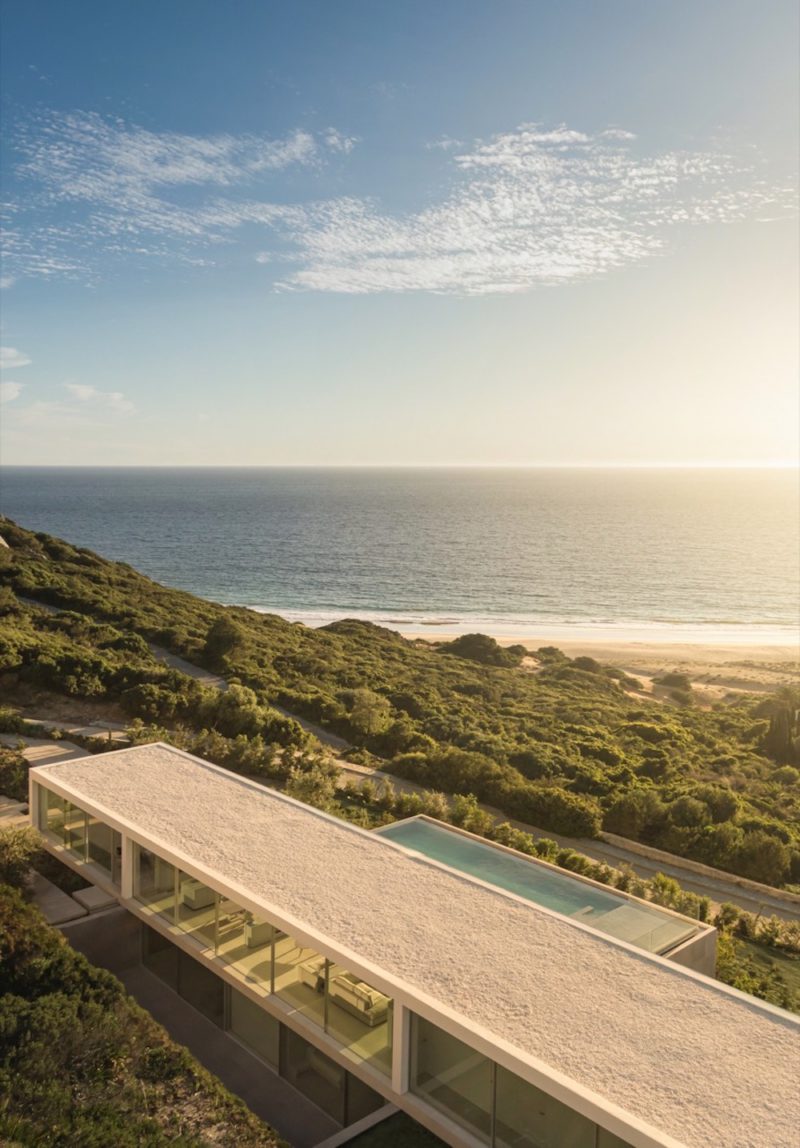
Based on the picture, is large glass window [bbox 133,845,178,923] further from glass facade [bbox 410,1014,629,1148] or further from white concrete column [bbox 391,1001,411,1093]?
glass facade [bbox 410,1014,629,1148]

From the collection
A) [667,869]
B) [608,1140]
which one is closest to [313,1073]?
[608,1140]

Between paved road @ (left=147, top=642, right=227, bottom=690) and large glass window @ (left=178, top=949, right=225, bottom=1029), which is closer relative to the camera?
large glass window @ (left=178, top=949, right=225, bottom=1029)

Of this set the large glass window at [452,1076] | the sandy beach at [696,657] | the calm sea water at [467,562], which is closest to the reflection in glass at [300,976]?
the large glass window at [452,1076]

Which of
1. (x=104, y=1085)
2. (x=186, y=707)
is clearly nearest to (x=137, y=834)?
(x=104, y=1085)

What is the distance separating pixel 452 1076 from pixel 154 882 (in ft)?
18.1

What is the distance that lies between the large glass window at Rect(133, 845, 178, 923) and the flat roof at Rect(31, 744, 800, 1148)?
387 mm

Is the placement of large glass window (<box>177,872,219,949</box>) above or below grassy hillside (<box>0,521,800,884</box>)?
above

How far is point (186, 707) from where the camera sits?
24.3 meters

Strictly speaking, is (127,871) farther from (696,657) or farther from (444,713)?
(696,657)

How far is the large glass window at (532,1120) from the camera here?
721 centimetres

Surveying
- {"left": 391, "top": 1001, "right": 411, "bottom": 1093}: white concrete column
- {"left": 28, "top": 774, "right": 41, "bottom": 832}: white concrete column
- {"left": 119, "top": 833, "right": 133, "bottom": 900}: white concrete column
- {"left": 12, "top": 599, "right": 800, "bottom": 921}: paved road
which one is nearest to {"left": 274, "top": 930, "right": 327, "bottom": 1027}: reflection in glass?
{"left": 391, "top": 1001, "right": 411, "bottom": 1093}: white concrete column

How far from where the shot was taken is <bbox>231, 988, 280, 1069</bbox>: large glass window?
35.1 ft

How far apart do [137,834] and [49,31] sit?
21.4 metres

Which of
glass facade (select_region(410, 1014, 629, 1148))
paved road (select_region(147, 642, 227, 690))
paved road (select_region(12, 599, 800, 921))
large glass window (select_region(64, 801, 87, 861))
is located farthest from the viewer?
paved road (select_region(147, 642, 227, 690))
